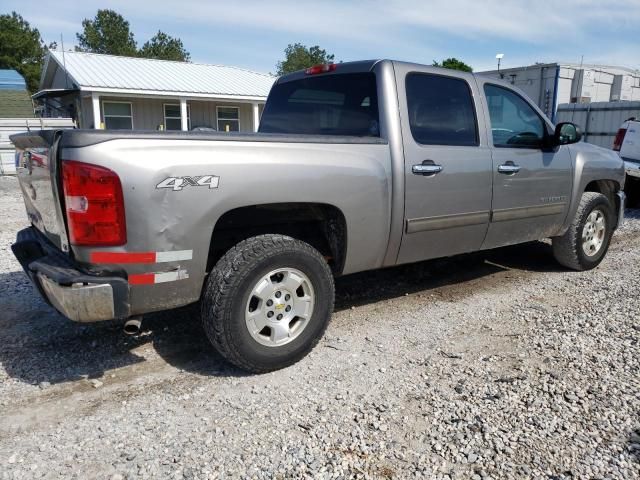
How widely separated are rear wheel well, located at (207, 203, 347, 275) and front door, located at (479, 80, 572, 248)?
157 centimetres

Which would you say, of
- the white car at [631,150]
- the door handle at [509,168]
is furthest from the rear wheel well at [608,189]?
the white car at [631,150]

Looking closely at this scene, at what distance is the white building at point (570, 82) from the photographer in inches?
674

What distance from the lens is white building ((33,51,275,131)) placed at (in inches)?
789

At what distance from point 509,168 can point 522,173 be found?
227mm

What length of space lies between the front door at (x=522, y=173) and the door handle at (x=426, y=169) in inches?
28.5

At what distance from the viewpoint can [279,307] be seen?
3334mm

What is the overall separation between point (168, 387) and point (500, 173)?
10.1 ft

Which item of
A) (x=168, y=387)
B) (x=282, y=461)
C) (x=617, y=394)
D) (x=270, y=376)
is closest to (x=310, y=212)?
(x=270, y=376)

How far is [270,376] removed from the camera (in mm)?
3344

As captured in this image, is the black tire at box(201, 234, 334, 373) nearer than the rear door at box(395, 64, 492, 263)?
Yes

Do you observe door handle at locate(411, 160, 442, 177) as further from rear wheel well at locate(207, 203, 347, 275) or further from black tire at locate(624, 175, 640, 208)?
black tire at locate(624, 175, 640, 208)

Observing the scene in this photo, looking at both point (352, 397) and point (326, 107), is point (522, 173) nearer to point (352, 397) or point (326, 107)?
point (326, 107)

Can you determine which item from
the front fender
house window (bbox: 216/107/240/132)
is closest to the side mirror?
the front fender

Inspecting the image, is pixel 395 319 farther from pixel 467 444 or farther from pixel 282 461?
pixel 282 461
